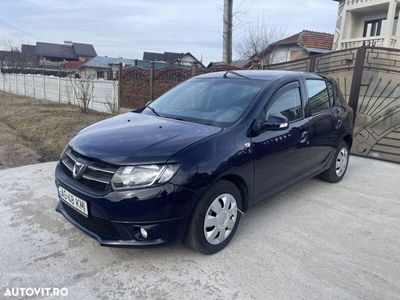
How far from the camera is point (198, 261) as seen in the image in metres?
2.72

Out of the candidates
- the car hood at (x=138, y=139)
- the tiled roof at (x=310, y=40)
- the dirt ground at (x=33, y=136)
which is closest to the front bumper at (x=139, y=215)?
the car hood at (x=138, y=139)

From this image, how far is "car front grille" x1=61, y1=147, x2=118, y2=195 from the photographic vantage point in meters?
2.42

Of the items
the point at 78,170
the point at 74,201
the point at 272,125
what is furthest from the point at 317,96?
the point at 74,201

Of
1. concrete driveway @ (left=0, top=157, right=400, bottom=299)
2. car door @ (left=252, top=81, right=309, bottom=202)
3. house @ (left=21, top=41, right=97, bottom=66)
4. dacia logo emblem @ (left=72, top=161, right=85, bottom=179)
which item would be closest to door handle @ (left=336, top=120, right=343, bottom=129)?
car door @ (left=252, top=81, right=309, bottom=202)

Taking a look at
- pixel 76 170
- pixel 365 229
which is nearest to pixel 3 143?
pixel 76 170

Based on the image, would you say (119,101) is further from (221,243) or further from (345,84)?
(221,243)

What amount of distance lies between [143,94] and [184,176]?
8802 millimetres

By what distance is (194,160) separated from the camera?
2.48 meters

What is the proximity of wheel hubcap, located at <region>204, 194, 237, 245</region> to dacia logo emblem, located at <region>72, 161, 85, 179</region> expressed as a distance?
1068 mm

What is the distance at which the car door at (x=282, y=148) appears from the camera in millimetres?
3066

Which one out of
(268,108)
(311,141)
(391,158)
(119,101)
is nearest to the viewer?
(268,108)

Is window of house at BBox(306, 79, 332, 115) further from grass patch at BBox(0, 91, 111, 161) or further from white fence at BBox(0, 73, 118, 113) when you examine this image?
white fence at BBox(0, 73, 118, 113)

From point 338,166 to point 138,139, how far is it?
3275mm

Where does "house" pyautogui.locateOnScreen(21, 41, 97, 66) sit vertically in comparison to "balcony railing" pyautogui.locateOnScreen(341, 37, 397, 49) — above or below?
above
